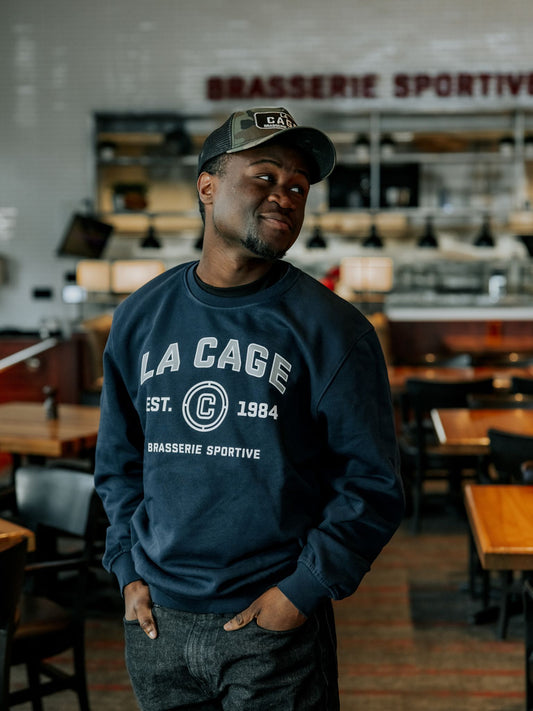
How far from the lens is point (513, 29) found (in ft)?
33.0

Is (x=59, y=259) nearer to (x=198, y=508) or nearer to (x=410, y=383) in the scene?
(x=410, y=383)

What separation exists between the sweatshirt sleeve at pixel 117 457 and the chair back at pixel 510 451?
1.88 m

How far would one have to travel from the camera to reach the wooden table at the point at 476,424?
3.51 meters

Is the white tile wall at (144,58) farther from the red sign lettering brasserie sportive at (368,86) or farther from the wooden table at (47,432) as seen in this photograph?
the wooden table at (47,432)

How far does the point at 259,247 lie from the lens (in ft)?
4.63

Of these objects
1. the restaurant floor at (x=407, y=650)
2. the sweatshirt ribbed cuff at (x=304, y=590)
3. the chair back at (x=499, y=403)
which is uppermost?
the sweatshirt ribbed cuff at (x=304, y=590)

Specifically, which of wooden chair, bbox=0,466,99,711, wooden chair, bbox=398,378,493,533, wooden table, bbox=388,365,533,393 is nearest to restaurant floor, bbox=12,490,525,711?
wooden chair, bbox=0,466,99,711

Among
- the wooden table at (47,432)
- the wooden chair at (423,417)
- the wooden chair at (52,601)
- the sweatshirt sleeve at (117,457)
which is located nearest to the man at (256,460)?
the sweatshirt sleeve at (117,457)

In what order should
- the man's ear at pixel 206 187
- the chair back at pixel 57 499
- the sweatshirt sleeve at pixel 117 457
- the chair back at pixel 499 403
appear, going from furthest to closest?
the chair back at pixel 499 403, the chair back at pixel 57 499, the sweatshirt sleeve at pixel 117 457, the man's ear at pixel 206 187

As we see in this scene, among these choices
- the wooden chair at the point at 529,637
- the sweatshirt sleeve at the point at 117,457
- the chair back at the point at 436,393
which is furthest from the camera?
the chair back at the point at 436,393

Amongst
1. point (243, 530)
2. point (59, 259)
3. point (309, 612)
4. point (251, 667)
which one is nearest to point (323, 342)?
point (243, 530)

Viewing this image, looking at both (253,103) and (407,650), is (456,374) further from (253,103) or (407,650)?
(253,103)

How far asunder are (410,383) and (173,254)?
659cm

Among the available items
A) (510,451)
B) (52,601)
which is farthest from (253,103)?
(52,601)
